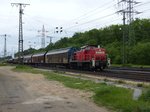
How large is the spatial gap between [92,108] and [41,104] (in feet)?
7.27

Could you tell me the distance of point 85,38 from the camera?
115312mm

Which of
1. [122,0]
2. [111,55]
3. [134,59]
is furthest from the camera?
[111,55]

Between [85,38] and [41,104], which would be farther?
[85,38]

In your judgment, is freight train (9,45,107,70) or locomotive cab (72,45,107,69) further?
freight train (9,45,107,70)

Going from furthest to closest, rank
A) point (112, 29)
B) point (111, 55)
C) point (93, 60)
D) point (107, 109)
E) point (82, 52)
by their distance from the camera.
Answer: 1. point (112, 29)
2. point (111, 55)
3. point (82, 52)
4. point (93, 60)
5. point (107, 109)

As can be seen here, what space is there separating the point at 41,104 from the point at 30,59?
75129 millimetres

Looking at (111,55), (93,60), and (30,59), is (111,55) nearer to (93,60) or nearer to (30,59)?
(30,59)

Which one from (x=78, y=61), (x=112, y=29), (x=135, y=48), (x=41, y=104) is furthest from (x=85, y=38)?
(x=41, y=104)

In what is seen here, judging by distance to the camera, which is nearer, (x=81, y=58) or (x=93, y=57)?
(x=93, y=57)

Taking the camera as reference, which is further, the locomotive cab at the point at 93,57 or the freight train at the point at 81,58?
the freight train at the point at 81,58

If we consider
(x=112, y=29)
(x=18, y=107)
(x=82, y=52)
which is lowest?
(x=18, y=107)

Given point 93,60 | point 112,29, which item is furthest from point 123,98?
point 112,29

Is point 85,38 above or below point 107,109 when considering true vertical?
above

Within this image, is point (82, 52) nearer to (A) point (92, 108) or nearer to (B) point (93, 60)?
(B) point (93, 60)
